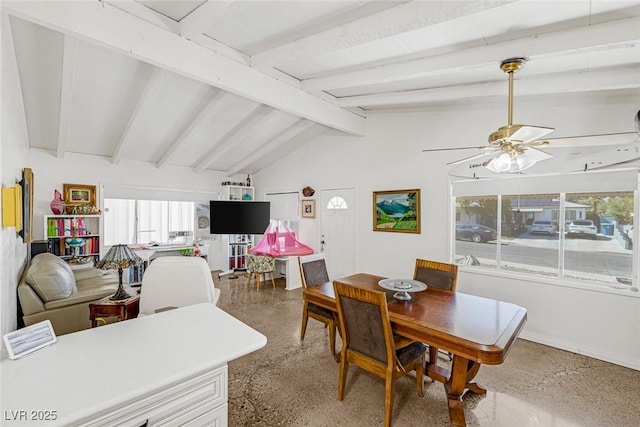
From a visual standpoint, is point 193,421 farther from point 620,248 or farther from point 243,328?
point 620,248

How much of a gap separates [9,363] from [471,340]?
89.5 inches

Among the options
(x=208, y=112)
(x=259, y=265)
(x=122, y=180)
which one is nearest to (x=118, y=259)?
(x=208, y=112)

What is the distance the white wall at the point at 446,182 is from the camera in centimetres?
290

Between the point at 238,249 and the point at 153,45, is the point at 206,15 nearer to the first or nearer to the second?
the point at 153,45

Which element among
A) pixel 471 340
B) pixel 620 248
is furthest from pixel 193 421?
pixel 620 248

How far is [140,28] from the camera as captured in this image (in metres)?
2.25

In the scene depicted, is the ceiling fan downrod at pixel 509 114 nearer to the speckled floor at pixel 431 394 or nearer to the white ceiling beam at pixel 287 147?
the speckled floor at pixel 431 394

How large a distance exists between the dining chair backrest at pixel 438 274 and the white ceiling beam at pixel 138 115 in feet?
11.1

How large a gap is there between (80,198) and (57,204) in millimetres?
441

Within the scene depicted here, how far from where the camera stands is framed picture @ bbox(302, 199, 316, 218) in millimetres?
5680

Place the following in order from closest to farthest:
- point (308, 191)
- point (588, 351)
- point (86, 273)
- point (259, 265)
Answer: point (588, 351), point (86, 273), point (259, 265), point (308, 191)

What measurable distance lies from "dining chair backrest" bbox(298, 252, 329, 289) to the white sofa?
2.40m

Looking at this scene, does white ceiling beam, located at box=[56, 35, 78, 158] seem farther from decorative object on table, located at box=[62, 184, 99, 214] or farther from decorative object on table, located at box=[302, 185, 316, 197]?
decorative object on table, located at box=[302, 185, 316, 197]

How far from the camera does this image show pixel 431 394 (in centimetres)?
237
